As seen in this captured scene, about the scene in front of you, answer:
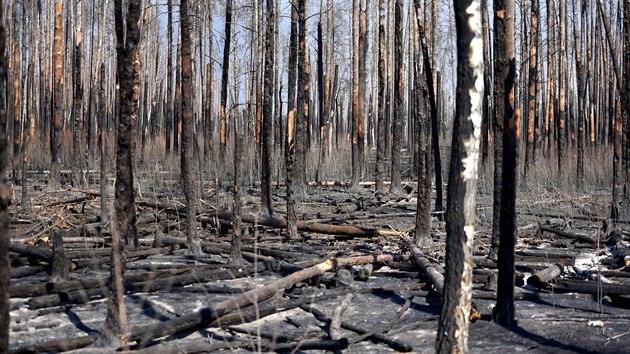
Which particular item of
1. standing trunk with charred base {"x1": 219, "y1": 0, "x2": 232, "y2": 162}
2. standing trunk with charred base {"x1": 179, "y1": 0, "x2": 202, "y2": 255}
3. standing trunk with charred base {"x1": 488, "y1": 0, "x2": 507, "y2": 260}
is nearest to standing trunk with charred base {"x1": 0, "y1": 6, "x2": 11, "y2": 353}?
standing trunk with charred base {"x1": 488, "y1": 0, "x2": 507, "y2": 260}

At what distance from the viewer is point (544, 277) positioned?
6.27 m

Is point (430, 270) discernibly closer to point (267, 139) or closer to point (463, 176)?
point (463, 176)

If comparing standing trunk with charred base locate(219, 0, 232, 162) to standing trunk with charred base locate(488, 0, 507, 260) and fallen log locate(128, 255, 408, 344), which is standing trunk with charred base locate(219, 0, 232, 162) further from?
fallen log locate(128, 255, 408, 344)

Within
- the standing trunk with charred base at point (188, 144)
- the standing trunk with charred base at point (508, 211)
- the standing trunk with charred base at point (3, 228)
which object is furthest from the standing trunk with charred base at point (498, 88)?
the standing trunk with charred base at point (3, 228)

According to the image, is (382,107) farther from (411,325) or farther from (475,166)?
(475,166)

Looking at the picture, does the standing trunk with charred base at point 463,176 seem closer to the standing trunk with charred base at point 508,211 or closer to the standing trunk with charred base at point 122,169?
the standing trunk with charred base at point 508,211

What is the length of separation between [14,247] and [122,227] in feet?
8.95

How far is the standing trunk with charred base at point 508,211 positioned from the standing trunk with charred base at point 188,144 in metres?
3.78

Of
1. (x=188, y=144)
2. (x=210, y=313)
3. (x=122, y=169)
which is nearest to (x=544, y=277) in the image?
(x=210, y=313)

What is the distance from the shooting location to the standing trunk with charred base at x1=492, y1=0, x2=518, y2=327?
4.86 metres

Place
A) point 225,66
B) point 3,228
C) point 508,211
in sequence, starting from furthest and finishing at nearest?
point 225,66 → point 508,211 → point 3,228

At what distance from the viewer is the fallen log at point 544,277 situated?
625cm

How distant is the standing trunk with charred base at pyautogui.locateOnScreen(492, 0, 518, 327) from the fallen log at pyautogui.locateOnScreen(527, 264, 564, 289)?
4.42ft

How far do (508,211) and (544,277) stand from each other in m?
1.64
